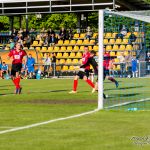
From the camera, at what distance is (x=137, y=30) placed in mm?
21766

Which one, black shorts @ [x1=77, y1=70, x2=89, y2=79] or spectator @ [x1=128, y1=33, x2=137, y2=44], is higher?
spectator @ [x1=128, y1=33, x2=137, y2=44]

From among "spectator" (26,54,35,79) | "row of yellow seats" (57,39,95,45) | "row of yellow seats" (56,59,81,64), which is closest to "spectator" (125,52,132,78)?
"spectator" (26,54,35,79)

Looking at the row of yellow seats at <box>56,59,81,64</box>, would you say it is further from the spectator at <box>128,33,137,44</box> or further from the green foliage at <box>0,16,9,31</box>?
the green foliage at <box>0,16,9,31</box>

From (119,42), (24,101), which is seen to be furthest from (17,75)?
(119,42)

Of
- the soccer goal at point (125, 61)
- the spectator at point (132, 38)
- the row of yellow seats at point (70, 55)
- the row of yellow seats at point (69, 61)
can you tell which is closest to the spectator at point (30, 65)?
the row of yellow seats at point (69, 61)

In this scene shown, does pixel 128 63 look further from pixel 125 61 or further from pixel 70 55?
pixel 70 55

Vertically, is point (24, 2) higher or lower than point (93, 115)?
higher

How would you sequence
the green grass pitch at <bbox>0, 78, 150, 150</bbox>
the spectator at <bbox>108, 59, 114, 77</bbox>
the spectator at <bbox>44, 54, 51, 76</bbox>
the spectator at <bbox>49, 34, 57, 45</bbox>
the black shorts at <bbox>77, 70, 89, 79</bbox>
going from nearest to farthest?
the green grass pitch at <bbox>0, 78, 150, 150</bbox> → the spectator at <bbox>108, 59, 114, 77</bbox> → the black shorts at <bbox>77, 70, 89, 79</bbox> → the spectator at <bbox>44, 54, 51, 76</bbox> → the spectator at <bbox>49, 34, 57, 45</bbox>

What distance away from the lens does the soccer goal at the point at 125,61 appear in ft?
54.2

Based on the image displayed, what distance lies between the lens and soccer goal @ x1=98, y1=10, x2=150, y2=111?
16531 millimetres

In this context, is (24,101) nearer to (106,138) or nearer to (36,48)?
(106,138)

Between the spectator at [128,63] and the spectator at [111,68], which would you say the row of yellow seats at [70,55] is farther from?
the spectator at [111,68]

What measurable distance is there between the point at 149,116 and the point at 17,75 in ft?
35.6

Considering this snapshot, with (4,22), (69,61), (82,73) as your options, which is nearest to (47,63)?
(69,61)
